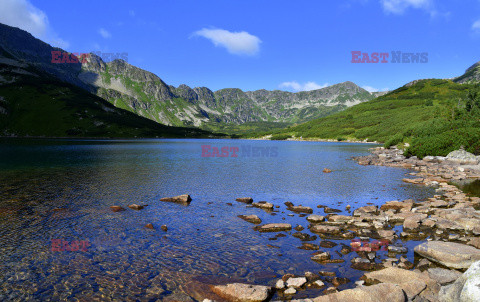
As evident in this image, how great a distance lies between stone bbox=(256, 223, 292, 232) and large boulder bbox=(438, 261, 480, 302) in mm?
12188

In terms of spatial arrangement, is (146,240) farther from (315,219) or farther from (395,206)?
(395,206)

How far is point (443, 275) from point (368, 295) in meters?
5.47

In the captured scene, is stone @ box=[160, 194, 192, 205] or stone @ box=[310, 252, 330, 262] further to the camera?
stone @ box=[160, 194, 192, 205]

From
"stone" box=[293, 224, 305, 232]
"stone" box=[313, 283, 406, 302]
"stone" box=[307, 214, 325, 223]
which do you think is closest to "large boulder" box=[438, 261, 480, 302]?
"stone" box=[313, 283, 406, 302]

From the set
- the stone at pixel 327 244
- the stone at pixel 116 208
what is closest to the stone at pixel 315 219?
the stone at pixel 327 244

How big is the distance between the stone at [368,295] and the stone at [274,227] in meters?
10.9

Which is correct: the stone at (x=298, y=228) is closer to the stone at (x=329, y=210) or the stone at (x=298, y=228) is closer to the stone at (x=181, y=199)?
the stone at (x=329, y=210)

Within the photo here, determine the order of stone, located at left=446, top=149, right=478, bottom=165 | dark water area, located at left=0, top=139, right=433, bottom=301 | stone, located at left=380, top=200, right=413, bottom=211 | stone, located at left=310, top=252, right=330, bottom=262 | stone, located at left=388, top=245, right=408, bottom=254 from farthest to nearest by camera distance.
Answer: stone, located at left=446, top=149, right=478, bottom=165, stone, located at left=380, top=200, right=413, bottom=211, stone, located at left=388, top=245, right=408, bottom=254, stone, located at left=310, top=252, right=330, bottom=262, dark water area, located at left=0, top=139, right=433, bottom=301

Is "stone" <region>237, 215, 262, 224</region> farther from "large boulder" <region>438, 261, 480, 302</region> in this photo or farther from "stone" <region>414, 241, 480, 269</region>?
"large boulder" <region>438, 261, 480, 302</region>

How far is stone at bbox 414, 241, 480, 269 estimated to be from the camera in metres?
15.2

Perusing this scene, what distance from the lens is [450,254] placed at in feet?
50.9

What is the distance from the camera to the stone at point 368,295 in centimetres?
1137

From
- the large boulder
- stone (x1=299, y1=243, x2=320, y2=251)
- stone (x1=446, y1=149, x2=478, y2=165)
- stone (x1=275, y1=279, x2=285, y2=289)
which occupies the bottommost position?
stone (x1=299, y1=243, x2=320, y2=251)

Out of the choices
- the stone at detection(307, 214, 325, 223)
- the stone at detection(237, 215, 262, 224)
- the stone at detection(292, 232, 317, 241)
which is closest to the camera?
the stone at detection(292, 232, 317, 241)
